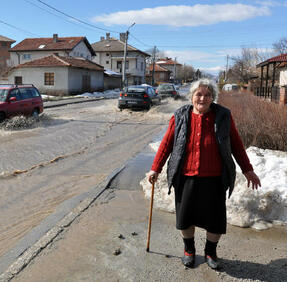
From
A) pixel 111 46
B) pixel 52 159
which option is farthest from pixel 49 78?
pixel 111 46

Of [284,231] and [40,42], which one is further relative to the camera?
[40,42]

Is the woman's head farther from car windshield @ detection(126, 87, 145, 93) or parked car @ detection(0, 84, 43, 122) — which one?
car windshield @ detection(126, 87, 145, 93)

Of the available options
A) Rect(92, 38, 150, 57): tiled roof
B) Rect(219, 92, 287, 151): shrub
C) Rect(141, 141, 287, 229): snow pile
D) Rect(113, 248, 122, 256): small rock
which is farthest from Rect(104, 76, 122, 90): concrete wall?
Rect(113, 248, 122, 256): small rock

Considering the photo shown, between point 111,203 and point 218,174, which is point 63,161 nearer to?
point 111,203

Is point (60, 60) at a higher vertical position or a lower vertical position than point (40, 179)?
higher

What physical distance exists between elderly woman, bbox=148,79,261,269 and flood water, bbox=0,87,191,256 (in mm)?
2086

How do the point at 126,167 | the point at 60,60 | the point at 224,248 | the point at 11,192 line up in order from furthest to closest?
the point at 60,60, the point at 126,167, the point at 11,192, the point at 224,248

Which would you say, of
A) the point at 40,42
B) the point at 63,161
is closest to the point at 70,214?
the point at 63,161

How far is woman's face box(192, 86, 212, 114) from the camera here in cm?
295

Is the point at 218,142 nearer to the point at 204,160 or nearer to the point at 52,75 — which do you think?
the point at 204,160

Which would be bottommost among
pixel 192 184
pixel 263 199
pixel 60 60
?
pixel 263 199

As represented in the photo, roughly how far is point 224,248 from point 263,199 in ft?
3.23

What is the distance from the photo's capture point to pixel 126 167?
6641mm

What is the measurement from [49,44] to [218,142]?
5011 centimetres
